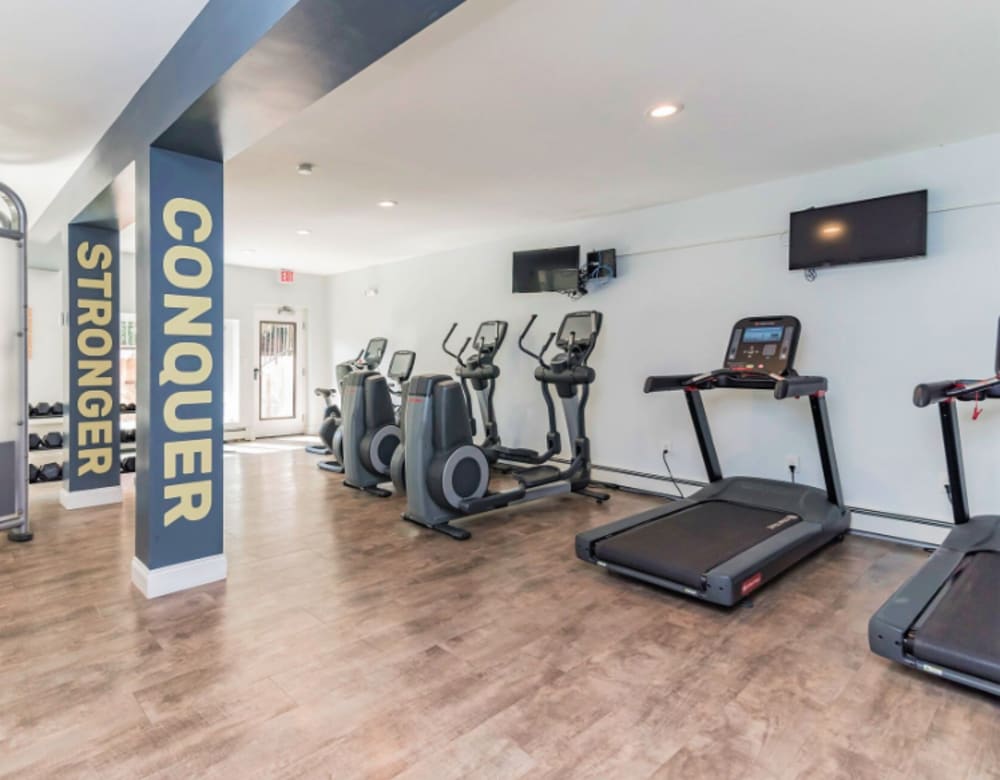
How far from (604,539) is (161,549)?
239 cm

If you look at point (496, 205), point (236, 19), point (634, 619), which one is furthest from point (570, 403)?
point (236, 19)

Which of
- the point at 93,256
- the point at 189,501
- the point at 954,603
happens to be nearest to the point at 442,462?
the point at 189,501

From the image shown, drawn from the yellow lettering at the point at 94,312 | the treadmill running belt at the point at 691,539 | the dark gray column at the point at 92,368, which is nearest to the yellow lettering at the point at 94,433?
the dark gray column at the point at 92,368

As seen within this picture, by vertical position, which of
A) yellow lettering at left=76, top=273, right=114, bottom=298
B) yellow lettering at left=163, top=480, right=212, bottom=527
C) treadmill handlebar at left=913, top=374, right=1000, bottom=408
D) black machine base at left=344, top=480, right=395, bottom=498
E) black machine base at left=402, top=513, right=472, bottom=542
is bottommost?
black machine base at left=402, top=513, right=472, bottom=542

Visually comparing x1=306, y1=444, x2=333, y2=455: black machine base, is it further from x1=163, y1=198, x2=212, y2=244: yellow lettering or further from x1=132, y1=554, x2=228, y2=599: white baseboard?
x1=163, y1=198, x2=212, y2=244: yellow lettering

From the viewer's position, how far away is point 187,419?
2.99m

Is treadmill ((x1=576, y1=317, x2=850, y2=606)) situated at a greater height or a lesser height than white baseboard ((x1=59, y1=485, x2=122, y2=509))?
greater

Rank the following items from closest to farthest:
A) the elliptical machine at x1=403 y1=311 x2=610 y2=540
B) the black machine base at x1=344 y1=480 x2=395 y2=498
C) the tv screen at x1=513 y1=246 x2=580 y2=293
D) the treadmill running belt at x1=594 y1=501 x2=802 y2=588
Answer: the treadmill running belt at x1=594 y1=501 x2=802 y2=588
the elliptical machine at x1=403 y1=311 x2=610 y2=540
the black machine base at x1=344 y1=480 x2=395 y2=498
the tv screen at x1=513 y1=246 x2=580 y2=293

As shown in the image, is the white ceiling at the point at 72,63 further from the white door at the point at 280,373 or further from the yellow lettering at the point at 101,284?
the white door at the point at 280,373

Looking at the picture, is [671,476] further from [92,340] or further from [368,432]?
[92,340]

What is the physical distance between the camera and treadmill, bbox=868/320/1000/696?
208cm

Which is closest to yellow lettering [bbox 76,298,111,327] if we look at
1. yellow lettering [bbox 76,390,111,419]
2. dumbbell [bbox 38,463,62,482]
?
yellow lettering [bbox 76,390,111,419]

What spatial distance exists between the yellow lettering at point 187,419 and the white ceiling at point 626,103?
5.30 ft

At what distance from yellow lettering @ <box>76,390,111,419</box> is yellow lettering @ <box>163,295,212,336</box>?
2335 millimetres
